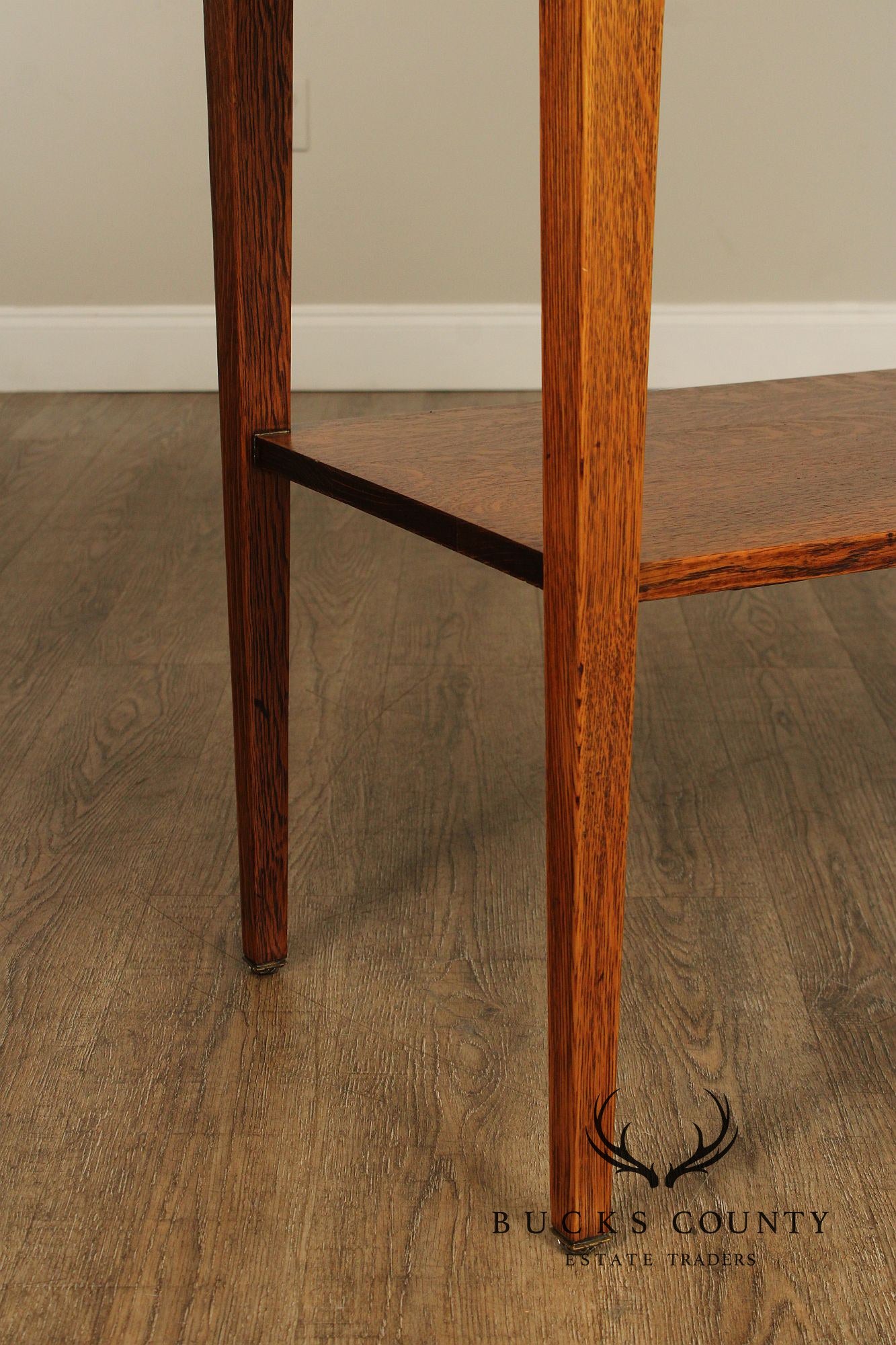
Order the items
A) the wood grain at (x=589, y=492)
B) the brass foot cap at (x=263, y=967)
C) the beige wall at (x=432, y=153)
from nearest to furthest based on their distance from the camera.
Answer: the wood grain at (x=589, y=492) → the brass foot cap at (x=263, y=967) → the beige wall at (x=432, y=153)

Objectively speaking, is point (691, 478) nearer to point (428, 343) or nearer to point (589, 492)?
point (589, 492)

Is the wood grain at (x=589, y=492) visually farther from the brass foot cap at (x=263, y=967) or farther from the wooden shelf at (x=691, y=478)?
the brass foot cap at (x=263, y=967)

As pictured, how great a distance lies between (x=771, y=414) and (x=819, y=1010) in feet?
1.10

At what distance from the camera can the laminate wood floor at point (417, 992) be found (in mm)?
570

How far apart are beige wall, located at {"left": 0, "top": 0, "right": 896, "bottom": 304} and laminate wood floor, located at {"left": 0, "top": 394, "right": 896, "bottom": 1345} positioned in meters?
1.27

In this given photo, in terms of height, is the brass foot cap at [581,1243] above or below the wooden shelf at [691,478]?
below

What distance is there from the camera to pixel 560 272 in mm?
476

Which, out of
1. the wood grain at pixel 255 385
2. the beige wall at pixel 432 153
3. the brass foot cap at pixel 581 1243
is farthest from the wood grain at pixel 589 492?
the beige wall at pixel 432 153

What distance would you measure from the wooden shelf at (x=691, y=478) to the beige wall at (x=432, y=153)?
1737mm

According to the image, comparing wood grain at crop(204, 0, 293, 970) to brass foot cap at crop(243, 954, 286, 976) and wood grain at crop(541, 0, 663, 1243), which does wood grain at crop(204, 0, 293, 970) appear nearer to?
brass foot cap at crop(243, 954, 286, 976)

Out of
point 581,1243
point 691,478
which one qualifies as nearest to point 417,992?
point 581,1243

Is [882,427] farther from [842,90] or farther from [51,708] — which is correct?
[842,90]

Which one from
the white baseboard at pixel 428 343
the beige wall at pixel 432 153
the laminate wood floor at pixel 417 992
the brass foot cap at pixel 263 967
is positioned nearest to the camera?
the laminate wood floor at pixel 417 992

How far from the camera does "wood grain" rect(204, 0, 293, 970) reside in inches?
26.0
